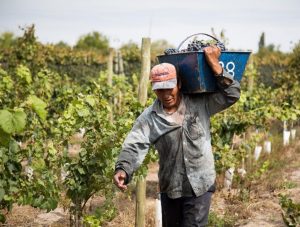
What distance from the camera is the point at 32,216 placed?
6.00 m

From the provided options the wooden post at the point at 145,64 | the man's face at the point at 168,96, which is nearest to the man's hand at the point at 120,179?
the man's face at the point at 168,96

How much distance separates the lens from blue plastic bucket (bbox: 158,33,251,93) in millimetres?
3225

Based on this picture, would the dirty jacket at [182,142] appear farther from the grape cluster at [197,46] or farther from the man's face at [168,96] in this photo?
the grape cluster at [197,46]

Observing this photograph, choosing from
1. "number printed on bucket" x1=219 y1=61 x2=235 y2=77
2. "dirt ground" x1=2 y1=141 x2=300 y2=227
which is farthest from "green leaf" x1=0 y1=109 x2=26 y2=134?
"dirt ground" x1=2 y1=141 x2=300 y2=227

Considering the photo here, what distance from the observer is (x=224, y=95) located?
3.28m

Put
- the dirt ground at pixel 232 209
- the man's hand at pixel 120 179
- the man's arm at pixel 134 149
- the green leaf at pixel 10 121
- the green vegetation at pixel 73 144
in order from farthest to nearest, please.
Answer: the dirt ground at pixel 232 209 < the green vegetation at pixel 73 144 < the man's arm at pixel 134 149 < the man's hand at pixel 120 179 < the green leaf at pixel 10 121

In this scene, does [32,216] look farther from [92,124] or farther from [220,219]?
[220,219]

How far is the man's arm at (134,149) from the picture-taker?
3262 mm

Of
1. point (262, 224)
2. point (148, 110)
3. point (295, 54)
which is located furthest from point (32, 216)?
point (295, 54)

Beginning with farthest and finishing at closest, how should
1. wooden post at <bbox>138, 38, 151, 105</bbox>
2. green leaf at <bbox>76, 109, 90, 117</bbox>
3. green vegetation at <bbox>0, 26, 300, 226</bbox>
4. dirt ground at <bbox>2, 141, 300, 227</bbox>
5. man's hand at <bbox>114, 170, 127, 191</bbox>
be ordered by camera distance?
dirt ground at <bbox>2, 141, 300, 227</bbox> → wooden post at <bbox>138, 38, 151, 105</bbox> → green leaf at <bbox>76, 109, 90, 117</bbox> → green vegetation at <bbox>0, 26, 300, 226</bbox> → man's hand at <bbox>114, 170, 127, 191</bbox>

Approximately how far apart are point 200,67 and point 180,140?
0.54 metres

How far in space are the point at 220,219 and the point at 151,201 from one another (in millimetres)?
1359

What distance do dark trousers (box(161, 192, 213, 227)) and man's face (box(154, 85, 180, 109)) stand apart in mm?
688

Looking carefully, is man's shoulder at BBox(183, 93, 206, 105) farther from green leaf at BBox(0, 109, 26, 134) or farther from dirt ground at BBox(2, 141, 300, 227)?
dirt ground at BBox(2, 141, 300, 227)
